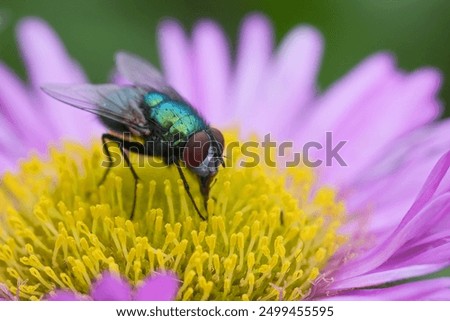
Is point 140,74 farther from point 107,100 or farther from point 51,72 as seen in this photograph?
point 51,72

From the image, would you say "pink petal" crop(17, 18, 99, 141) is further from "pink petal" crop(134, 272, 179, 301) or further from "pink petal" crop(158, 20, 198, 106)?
"pink petal" crop(134, 272, 179, 301)

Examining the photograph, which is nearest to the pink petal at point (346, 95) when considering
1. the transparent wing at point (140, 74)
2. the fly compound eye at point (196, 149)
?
the transparent wing at point (140, 74)

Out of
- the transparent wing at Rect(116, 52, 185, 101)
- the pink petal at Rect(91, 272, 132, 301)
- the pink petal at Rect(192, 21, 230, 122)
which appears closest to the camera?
the pink petal at Rect(91, 272, 132, 301)

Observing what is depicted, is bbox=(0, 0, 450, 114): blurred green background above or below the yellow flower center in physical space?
above

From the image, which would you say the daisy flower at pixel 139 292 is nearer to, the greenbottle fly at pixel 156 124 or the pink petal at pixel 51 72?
the greenbottle fly at pixel 156 124

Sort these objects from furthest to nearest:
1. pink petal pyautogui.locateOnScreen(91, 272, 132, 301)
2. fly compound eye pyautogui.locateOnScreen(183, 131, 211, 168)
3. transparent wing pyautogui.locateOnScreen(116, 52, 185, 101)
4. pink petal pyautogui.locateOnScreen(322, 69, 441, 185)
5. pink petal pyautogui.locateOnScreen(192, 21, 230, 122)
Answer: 1. pink petal pyautogui.locateOnScreen(192, 21, 230, 122)
2. pink petal pyautogui.locateOnScreen(322, 69, 441, 185)
3. transparent wing pyautogui.locateOnScreen(116, 52, 185, 101)
4. fly compound eye pyautogui.locateOnScreen(183, 131, 211, 168)
5. pink petal pyautogui.locateOnScreen(91, 272, 132, 301)

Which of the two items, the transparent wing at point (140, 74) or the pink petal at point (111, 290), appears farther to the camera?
the transparent wing at point (140, 74)

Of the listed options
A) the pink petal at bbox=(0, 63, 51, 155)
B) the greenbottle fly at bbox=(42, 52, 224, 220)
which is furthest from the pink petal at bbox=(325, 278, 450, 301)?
the pink petal at bbox=(0, 63, 51, 155)
